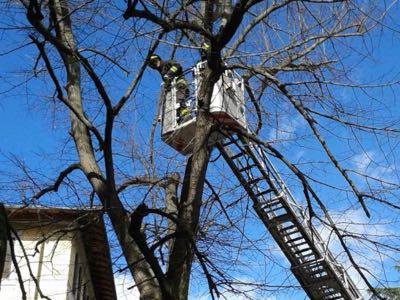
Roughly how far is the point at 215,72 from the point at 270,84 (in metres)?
1.04

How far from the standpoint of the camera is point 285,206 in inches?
374

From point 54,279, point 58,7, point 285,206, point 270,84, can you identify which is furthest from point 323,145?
point 54,279

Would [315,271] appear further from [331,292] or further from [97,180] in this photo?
[97,180]

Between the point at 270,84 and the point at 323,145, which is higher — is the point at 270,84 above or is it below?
above

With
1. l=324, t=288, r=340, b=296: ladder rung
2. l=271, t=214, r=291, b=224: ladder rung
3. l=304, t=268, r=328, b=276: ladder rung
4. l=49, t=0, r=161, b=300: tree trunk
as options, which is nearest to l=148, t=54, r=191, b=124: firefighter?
l=49, t=0, r=161, b=300: tree trunk

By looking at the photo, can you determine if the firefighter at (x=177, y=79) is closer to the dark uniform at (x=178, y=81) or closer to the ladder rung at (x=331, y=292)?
the dark uniform at (x=178, y=81)

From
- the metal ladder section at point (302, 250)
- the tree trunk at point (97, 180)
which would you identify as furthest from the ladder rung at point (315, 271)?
the tree trunk at point (97, 180)

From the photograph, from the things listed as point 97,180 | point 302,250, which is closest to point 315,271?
point 302,250

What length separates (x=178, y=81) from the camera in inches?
303

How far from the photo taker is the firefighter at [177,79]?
24.1 ft

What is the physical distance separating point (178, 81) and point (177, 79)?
4cm

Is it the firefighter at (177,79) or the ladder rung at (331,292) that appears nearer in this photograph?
the firefighter at (177,79)

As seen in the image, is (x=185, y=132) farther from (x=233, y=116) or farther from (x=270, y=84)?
(x=270, y=84)

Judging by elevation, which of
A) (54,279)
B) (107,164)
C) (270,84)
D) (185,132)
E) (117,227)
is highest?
(54,279)
